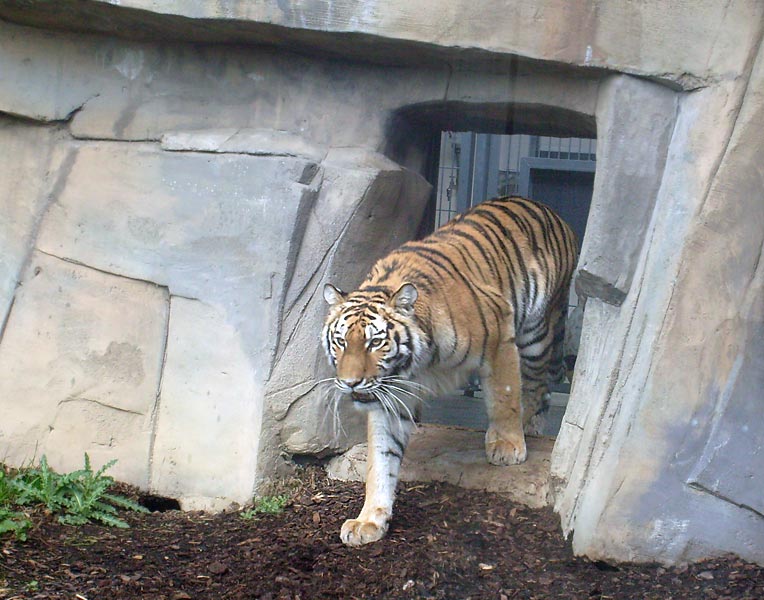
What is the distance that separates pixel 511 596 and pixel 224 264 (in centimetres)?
176

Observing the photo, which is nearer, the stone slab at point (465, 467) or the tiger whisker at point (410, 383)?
the tiger whisker at point (410, 383)

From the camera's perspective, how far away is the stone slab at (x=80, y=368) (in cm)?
399

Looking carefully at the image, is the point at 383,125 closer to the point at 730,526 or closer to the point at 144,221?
the point at 144,221

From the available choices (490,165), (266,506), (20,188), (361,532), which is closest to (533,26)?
(361,532)

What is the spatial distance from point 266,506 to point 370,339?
845mm

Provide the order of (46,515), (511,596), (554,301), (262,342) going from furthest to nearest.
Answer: (554,301) < (262,342) < (46,515) < (511,596)

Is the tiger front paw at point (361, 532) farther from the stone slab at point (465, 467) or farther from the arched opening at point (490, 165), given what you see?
the arched opening at point (490, 165)

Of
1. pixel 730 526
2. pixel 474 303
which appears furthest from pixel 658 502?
pixel 474 303

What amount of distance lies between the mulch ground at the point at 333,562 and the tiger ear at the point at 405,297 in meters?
0.82

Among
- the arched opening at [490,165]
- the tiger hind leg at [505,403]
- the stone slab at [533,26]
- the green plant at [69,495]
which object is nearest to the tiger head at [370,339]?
the tiger hind leg at [505,403]

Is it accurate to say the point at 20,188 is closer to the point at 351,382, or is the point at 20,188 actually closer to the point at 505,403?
the point at 351,382

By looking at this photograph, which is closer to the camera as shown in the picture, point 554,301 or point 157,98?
point 157,98

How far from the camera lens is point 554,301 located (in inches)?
181

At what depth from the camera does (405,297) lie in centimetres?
357
